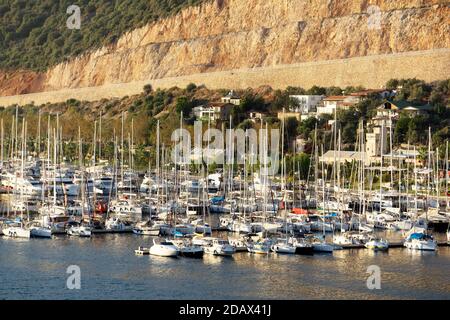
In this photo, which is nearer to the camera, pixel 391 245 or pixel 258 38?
pixel 391 245

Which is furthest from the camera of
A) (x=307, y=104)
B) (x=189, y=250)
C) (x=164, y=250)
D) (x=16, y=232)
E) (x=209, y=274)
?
(x=307, y=104)

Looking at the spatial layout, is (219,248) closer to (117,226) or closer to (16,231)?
(117,226)

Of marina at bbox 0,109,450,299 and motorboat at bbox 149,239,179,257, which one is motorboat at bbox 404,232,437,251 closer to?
marina at bbox 0,109,450,299

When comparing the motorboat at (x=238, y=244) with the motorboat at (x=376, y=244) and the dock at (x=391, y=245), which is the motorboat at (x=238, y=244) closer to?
the dock at (x=391, y=245)

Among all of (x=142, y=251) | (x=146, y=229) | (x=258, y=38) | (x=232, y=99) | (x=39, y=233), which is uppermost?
(x=258, y=38)

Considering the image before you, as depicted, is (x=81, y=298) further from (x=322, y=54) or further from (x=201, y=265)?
(x=322, y=54)

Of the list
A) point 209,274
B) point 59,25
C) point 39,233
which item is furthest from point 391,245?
point 59,25

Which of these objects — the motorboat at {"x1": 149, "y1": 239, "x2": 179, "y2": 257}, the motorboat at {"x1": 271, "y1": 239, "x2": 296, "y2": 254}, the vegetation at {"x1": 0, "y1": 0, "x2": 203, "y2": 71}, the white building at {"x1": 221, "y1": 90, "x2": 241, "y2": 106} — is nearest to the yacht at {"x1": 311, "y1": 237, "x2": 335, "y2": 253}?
the motorboat at {"x1": 271, "y1": 239, "x2": 296, "y2": 254}
